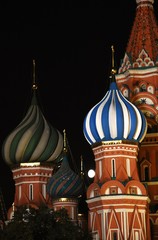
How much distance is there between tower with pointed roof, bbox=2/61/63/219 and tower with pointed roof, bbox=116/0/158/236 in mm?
3172

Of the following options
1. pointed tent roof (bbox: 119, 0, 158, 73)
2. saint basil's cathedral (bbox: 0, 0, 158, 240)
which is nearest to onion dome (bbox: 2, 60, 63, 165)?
saint basil's cathedral (bbox: 0, 0, 158, 240)

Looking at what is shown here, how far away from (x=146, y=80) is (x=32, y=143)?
4.49 m

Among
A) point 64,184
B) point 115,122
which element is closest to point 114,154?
point 115,122

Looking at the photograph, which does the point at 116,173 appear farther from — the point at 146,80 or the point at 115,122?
the point at 146,80

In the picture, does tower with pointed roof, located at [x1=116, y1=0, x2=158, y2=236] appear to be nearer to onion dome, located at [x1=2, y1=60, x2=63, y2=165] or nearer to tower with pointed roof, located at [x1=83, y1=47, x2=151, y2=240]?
tower with pointed roof, located at [x1=83, y1=47, x2=151, y2=240]

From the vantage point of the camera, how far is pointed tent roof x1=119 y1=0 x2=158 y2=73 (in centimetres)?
3134

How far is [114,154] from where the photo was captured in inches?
1121

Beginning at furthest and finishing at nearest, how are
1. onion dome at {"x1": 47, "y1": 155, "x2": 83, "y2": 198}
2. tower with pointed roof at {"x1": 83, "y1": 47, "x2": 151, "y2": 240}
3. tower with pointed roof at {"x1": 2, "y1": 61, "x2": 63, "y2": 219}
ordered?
tower with pointed roof at {"x1": 2, "y1": 61, "x2": 63, "y2": 219} → onion dome at {"x1": 47, "y1": 155, "x2": 83, "y2": 198} → tower with pointed roof at {"x1": 83, "y1": 47, "x2": 151, "y2": 240}

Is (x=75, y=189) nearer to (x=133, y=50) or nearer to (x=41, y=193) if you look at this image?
(x=41, y=193)

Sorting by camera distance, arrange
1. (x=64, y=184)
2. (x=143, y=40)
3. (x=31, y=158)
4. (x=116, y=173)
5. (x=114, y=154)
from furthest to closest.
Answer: (x=143, y=40), (x=31, y=158), (x=64, y=184), (x=114, y=154), (x=116, y=173)

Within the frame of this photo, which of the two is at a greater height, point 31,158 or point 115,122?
point 115,122

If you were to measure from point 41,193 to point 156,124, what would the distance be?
4.62m

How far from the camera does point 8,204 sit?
117ft

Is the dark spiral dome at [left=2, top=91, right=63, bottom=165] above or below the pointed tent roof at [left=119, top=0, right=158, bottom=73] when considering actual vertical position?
below
